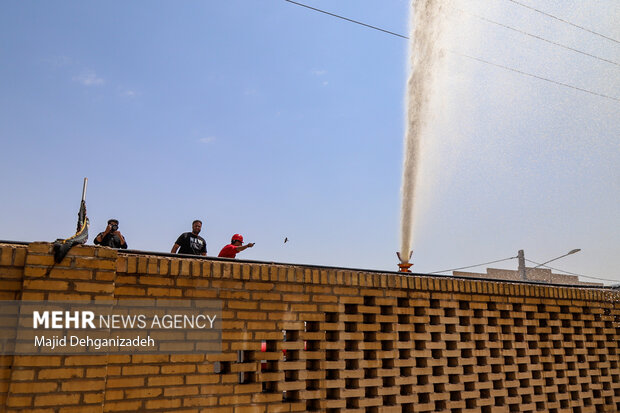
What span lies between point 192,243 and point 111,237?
1.12 metres

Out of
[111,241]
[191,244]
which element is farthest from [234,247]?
[111,241]

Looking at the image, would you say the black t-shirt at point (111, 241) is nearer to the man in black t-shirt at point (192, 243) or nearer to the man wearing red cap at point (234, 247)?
the man in black t-shirt at point (192, 243)

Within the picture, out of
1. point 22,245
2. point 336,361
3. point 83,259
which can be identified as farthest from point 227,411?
point 22,245

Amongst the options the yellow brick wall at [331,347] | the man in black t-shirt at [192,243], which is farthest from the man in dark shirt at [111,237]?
the yellow brick wall at [331,347]

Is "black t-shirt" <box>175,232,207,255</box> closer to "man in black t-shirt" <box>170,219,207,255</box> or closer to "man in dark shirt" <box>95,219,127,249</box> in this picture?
"man in black t-shirt" <box>170,219,207,255</box>

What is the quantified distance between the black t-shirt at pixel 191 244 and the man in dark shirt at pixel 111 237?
83 cm

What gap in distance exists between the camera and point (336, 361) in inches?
192

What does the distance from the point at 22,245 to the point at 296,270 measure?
229 cm

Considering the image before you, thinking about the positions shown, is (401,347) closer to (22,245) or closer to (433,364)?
(433,364)

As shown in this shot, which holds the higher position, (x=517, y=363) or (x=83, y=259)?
(x=83, y=259)

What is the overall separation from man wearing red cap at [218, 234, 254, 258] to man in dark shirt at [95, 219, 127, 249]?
1528mm

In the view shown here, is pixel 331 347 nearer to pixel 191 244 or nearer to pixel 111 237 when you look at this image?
pixel 191 244

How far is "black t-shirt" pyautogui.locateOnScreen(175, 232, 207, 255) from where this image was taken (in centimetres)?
668

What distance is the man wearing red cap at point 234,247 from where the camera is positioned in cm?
619
